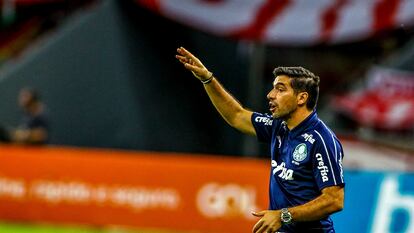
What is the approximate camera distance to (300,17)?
18.1 meters

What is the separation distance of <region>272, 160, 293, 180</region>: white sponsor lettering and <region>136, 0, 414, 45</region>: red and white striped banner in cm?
1069

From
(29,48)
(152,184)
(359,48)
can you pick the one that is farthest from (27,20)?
(152,184)

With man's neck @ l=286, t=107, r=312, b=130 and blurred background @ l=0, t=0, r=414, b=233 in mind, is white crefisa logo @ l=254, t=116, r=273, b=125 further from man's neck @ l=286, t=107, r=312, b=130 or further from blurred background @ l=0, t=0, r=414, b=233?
blurred background @ l=0, t=0, r=414, b=233

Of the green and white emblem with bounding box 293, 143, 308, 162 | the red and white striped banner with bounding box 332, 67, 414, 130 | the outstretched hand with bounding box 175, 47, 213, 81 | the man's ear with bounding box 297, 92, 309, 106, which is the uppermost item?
the red and white striped banner with bounding box 332, 67, 414, 130

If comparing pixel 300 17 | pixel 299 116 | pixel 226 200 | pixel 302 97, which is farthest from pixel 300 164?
pixel 300 17

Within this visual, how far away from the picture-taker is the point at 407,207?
1195 centimetres

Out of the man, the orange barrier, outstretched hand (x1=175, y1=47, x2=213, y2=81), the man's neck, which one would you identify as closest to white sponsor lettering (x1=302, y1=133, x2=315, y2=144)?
the man

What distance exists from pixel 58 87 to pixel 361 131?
5640 mm

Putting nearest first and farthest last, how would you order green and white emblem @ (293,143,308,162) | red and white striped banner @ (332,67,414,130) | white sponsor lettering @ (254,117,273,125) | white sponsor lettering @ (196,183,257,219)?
green and white emblem @ (293,143,308,162), white sponsor lettering @ (254,117,273,125), white sponsor lettering @ (196,183,257,219), red and white striped banner @ (332,67,414,130)

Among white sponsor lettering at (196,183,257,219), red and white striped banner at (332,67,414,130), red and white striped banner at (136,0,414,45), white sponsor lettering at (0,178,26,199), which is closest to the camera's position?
white sponsor lettering at (196,183,257,219)

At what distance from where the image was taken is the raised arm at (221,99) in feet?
26.3

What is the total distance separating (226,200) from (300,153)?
25.0 feet

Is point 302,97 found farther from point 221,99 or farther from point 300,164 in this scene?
point 221,99

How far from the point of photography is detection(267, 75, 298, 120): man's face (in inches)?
292
